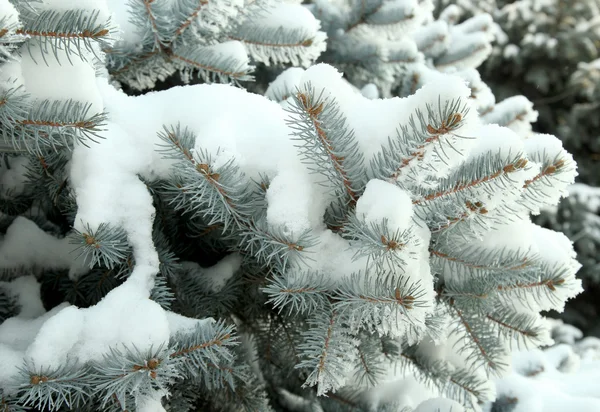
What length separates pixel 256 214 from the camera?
1005mm

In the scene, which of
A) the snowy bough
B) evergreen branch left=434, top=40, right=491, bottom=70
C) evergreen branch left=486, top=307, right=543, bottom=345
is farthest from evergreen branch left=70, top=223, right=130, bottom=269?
evergreen branch left=434, top=40, right=491, bottom=70

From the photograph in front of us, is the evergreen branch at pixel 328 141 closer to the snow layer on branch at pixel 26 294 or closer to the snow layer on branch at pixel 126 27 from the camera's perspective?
the snow layer on branch at pixel 126 27

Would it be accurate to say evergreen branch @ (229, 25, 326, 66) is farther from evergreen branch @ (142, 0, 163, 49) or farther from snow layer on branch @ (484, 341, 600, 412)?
snow layer on branch @ (484, 341, 600, 412)

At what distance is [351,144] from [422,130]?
16 cm

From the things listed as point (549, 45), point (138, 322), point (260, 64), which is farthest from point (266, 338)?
point (549, 45)

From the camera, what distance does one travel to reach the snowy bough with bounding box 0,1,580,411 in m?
0.88

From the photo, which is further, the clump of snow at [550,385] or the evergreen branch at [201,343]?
the clump of snow at [550,385]

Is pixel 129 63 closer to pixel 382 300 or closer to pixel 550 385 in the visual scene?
pixel 382 300

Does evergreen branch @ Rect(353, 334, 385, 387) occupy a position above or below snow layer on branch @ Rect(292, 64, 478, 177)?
below

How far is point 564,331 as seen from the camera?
3.74 m

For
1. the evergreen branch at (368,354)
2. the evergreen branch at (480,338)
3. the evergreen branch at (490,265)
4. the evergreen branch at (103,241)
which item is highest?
the evergreen branch at (103,241)

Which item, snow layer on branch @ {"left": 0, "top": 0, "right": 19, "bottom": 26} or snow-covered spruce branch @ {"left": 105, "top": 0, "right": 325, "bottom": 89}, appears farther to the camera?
snow-covered spruce branch @ {"left": 105, "top": 0, "right": 325, "bottom": 89}

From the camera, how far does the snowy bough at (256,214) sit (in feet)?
2.88

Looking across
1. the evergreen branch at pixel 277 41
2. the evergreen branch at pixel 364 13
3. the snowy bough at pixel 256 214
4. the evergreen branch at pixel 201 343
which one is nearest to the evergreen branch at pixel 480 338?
the snowy bough at pixel 256 214
